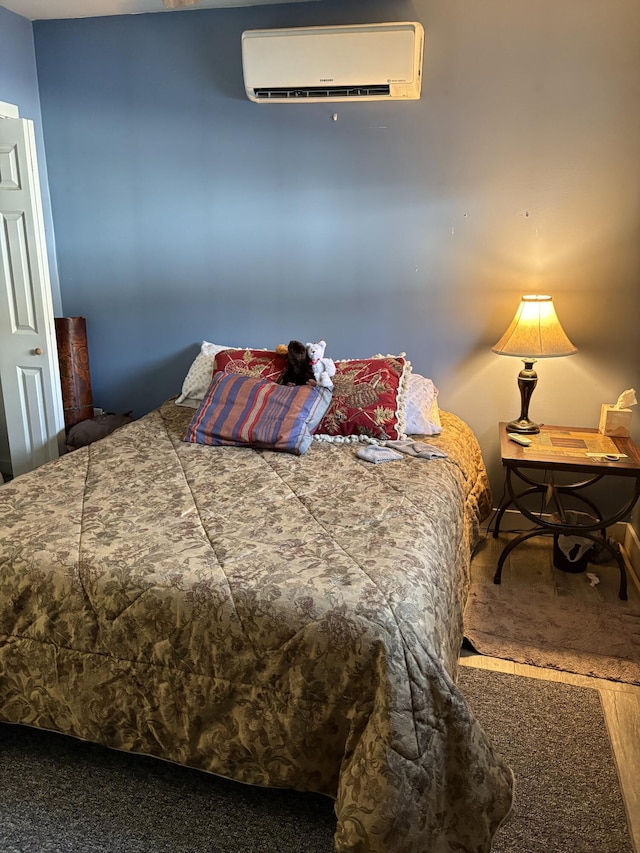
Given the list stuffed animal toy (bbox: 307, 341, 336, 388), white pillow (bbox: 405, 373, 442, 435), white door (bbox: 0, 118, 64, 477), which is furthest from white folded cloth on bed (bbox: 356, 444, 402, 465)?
white door (bbox: 0, 118, 64, 477)

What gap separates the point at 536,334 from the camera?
9.39ft

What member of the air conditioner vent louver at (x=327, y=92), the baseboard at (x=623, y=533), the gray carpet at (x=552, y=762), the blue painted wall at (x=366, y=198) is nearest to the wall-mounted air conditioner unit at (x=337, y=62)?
the air conditioner vent louver at (x=327, y=92)

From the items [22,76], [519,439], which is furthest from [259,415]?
[22,76]

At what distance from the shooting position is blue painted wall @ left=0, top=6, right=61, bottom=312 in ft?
10.9

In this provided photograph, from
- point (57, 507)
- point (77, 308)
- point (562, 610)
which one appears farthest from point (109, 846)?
point (77, 308)

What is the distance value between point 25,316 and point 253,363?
4.14 ft

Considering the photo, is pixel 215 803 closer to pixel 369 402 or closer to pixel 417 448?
pixel 417 448

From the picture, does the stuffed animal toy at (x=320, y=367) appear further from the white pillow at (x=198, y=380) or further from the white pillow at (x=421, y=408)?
the white pillow at (x=198, y=380)

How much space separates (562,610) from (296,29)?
2.77m

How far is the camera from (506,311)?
10.4 ft

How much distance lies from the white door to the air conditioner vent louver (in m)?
1.17

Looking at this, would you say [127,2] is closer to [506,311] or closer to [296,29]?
[296,29]

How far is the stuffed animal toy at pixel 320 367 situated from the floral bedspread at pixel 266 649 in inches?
36.5

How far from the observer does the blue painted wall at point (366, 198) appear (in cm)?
292
